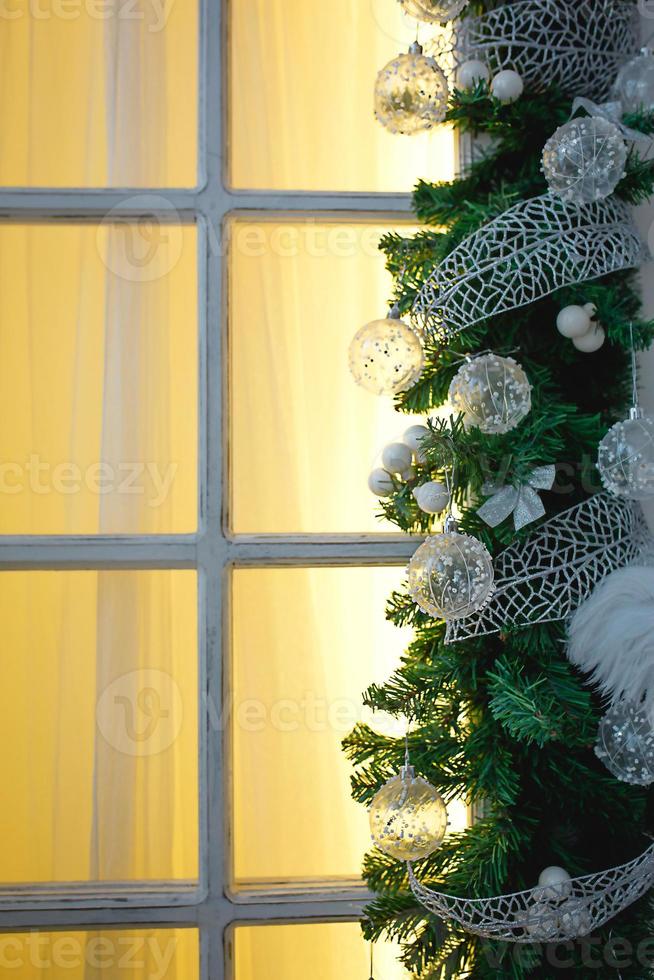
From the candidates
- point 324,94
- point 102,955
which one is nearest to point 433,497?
point 324,94

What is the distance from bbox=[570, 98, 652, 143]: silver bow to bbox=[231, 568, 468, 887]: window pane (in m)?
0.53

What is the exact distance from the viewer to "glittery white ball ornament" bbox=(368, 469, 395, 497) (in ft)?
2.89

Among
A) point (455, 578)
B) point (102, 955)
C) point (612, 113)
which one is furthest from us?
point (102, 955)

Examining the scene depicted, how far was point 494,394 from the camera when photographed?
72cm

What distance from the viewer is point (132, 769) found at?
101 centimetres

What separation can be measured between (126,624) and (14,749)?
0.20 meters

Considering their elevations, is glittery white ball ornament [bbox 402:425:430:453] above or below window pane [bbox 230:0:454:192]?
below

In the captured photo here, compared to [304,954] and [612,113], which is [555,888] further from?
→ [612,113]

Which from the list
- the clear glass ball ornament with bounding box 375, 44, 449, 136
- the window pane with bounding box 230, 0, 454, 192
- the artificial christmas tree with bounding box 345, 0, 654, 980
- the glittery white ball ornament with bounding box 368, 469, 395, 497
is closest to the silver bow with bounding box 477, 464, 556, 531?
the artificial christmas tree with bounding box 345, 0, 654, 980

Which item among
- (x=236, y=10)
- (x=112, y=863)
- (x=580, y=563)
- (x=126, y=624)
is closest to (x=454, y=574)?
(x=580, y=563)

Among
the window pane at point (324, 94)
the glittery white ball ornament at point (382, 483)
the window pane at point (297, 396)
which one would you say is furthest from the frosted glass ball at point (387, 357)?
the window pane at point (324, 94)

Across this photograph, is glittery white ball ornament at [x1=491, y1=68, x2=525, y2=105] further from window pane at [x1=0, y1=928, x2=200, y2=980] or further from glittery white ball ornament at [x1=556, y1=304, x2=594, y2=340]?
window pane at [x1=0, y1=928, x2=200, y2=980]

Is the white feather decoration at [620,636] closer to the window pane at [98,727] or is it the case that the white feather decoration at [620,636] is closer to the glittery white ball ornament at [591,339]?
the glittery white ball ornament at [591,339]

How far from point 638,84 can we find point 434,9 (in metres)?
0.21
